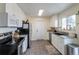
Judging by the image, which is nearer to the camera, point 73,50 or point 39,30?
point 73,50

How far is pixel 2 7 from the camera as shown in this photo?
2482 mm

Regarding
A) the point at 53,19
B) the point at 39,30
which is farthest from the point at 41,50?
the point at 39,30

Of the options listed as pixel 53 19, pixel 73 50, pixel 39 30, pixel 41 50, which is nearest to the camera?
pixel 73 50

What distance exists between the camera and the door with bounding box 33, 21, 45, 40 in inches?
277

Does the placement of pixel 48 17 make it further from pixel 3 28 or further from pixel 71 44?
pixel 3 28

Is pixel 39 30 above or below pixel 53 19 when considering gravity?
below

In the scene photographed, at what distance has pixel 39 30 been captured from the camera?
7.26 m

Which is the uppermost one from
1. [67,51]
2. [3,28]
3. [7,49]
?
[3,28]

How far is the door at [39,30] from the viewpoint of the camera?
7031 millimetres

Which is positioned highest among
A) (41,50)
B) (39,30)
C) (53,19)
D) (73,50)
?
(53,19)

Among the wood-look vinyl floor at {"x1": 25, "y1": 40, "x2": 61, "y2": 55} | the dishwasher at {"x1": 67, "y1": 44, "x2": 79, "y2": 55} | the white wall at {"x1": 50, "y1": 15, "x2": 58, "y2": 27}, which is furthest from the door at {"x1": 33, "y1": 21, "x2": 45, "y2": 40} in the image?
the dishwasher at {"x1": 67, "y1": 44, "x2": 79, "y2": 55}

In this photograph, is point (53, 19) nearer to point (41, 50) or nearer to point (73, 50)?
point (41, 50)
